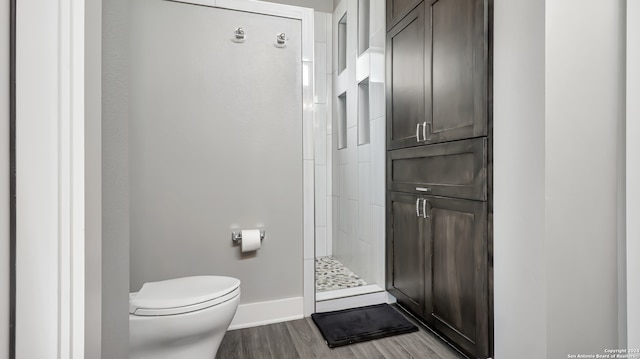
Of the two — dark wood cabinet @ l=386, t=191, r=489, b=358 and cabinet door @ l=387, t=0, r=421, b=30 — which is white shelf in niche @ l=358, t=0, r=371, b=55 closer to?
cabinet door @ l=387, t=0, r=421, b=30

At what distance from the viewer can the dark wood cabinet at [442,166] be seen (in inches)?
57.4

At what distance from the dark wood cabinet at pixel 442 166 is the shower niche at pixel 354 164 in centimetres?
18

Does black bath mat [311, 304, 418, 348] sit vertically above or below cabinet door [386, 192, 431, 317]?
below

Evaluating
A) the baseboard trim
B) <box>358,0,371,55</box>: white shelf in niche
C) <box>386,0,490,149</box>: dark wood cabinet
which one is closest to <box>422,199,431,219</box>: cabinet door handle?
<box>386,0,490,149</box>: dark wood cabinet

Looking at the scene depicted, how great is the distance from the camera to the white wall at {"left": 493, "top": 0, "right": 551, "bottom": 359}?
1213 millimetres

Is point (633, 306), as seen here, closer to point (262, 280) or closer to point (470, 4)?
point (470, 4)

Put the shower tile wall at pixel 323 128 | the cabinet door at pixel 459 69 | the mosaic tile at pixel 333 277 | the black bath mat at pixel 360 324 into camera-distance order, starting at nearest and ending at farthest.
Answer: the cabinet door at pixel 459 69 → the black bath mat at pixel 360 324 → the mosaic tile at pixel 333 277 → the shower tile wall at pixel 323 128

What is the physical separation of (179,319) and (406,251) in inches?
55.9

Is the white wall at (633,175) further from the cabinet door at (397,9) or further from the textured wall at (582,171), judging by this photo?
the cabinet door at (397,9)

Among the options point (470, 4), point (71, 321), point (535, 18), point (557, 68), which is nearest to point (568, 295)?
point (557, 68)

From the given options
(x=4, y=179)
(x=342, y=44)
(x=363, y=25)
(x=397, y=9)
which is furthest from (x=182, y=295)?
(x=342, y=44)

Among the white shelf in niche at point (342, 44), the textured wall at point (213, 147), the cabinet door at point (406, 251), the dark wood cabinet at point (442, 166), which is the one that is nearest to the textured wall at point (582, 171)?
the dark wood cabinet at point (442, 166)

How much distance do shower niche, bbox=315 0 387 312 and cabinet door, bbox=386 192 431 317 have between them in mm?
133

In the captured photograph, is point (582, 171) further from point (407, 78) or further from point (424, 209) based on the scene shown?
point (407, 78)
